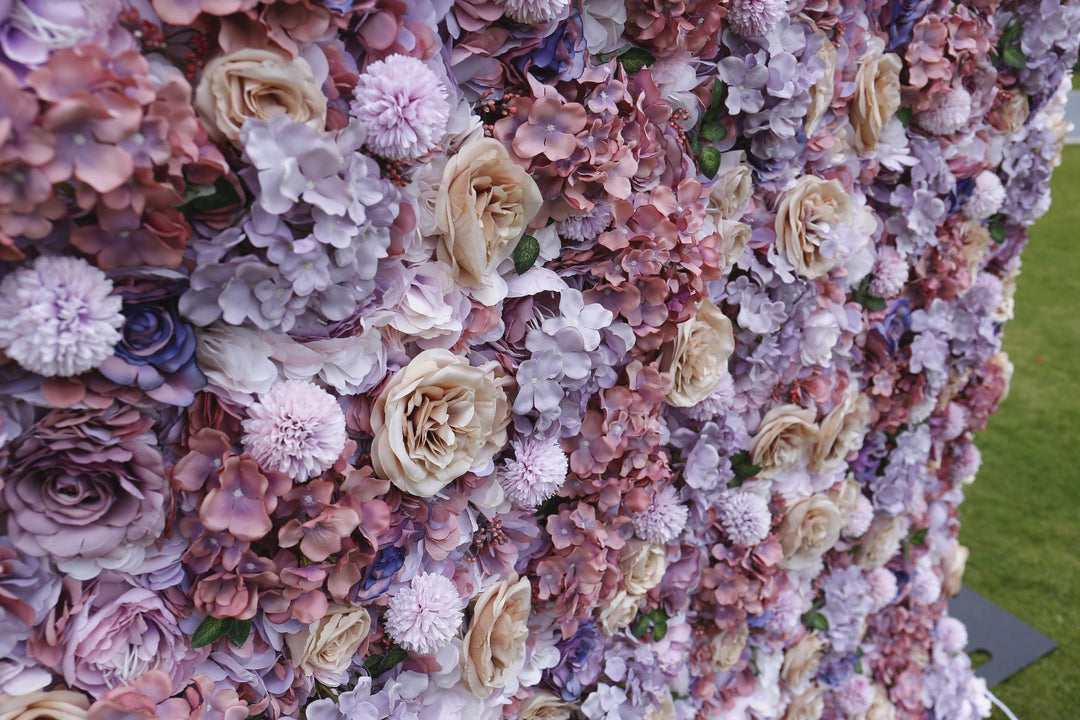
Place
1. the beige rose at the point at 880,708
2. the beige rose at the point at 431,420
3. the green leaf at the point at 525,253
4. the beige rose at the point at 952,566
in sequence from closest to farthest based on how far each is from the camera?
the beige rose at the point at 431,420, the green leaf at the point at 525,253, the beige rose at the point at 880,708, the beige rose at the point at 952,566

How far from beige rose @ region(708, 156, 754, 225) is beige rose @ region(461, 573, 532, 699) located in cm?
72

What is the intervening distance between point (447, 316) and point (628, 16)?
1.73 feet

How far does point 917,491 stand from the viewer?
7.03 ft

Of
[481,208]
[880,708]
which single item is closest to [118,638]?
[481,208]

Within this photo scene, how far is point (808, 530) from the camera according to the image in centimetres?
171

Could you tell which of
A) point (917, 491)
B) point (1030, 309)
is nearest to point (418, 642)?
point (917, 491)

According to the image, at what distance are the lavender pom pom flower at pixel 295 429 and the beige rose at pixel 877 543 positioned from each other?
5.39ft

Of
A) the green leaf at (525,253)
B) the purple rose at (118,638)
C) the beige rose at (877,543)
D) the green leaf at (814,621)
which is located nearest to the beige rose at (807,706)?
the green leaf at (814,621)

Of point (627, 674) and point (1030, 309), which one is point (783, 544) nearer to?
point (627, 674)

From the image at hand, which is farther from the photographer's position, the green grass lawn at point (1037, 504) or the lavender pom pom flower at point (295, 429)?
the green grass lawn at point (1037, 504)

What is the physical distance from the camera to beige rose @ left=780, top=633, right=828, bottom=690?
191cm

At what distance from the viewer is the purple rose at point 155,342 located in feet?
2.48

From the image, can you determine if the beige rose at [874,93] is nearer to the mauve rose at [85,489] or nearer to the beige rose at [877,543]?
the beige rose at [877,543]

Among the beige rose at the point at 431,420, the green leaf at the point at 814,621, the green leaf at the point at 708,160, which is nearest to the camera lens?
the beige rose at the point at 431,420
